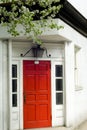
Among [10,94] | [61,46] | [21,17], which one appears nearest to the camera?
[21,17]

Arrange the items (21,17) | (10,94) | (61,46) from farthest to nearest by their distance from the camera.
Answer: (61,46), (10,94), (21,17)

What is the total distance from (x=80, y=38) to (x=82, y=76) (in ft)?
5.44

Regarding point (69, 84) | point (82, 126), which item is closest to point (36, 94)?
point (69, 84)

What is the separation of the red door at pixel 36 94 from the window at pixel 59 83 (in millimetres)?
297

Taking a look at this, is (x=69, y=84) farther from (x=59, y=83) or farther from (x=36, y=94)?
(x=36, y=94)

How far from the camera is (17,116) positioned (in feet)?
35.8

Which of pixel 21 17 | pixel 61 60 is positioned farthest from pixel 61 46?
pixel 21 17

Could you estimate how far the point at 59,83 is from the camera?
1144cm

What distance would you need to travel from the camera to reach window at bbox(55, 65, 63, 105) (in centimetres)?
1138

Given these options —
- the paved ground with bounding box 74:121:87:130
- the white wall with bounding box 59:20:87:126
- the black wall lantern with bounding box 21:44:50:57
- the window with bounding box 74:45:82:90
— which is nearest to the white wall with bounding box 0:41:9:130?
the black wall lantern with bounding box 21:44:50:57

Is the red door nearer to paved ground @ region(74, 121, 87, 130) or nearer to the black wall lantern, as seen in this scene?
the black wall lantern

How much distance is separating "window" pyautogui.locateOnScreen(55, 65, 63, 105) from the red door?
0.30 m

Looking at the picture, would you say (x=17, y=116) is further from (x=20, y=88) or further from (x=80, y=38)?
(x=80, y=38)

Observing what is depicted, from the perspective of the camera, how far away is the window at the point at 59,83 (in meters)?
11.4
